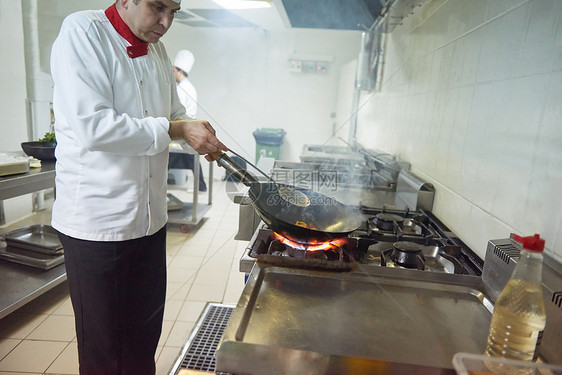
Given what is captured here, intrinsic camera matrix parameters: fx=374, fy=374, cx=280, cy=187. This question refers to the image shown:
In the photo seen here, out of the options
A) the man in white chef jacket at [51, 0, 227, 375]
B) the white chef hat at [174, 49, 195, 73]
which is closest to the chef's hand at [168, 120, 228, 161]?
the man in white chef jacket at [51, 0, 227, 375]

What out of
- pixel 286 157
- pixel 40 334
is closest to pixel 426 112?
pixel 40 334

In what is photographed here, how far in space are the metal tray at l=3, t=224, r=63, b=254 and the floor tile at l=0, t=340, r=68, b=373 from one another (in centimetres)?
52

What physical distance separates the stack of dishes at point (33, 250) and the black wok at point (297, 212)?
4.55 ft

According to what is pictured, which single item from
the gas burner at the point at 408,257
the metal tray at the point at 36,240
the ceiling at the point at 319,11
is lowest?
the metal tray at the point at 36,240

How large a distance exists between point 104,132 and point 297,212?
52 cm

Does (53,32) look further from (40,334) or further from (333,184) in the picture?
(333,184)

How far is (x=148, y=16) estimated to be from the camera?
0.91 meters

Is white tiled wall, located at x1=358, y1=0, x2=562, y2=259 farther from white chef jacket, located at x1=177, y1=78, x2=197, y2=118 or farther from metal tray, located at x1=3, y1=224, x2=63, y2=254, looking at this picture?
metal tray, located at x1=3, y1=224, x2=63, y2=254

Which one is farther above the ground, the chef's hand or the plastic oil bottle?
the chef's hand

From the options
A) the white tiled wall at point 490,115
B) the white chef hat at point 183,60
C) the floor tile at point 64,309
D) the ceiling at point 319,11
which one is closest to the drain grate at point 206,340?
the floor tile at point 64,309

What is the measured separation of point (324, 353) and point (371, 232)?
57cm

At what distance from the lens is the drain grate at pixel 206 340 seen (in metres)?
1.42

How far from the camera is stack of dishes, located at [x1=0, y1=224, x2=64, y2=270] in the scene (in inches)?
72.2

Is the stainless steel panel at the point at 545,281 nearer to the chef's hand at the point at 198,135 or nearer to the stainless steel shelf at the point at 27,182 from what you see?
the chef's hand at the point at 198,135
